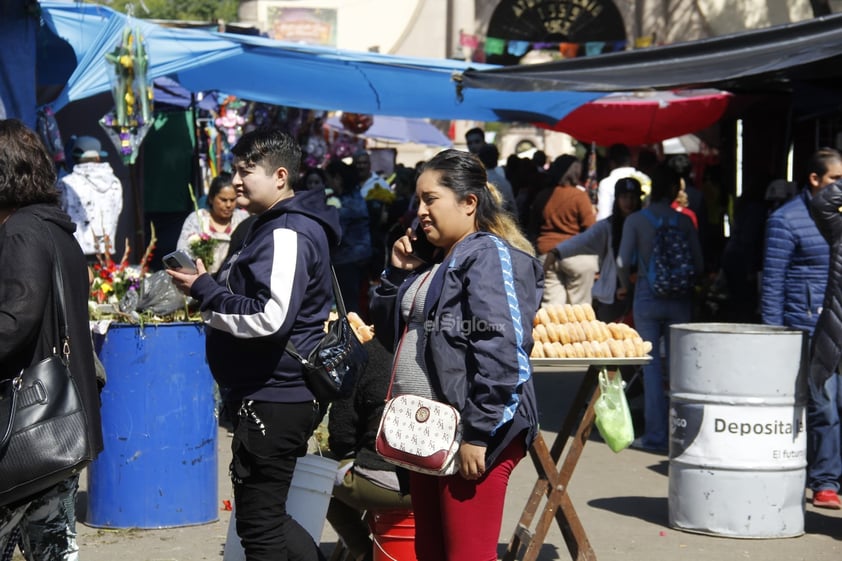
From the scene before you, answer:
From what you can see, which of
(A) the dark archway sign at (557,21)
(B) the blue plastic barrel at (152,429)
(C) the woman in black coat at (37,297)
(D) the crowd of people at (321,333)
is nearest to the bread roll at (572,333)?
(D) the crowd of people at (321,333)

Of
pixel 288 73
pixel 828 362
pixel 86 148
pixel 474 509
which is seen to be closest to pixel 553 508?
pixel 828 362

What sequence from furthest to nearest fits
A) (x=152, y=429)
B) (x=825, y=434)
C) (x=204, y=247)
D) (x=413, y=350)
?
(x=204, y=247)
(x=825, y=434)
(x=152, y=429)
(x=413, y=350)

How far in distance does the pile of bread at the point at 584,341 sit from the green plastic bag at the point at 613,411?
5.4 inches

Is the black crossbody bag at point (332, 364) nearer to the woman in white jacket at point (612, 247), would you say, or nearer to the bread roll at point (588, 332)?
the bread roll at point (588, 332)

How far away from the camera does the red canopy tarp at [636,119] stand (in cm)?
1558

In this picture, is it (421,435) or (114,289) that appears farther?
(114,289)

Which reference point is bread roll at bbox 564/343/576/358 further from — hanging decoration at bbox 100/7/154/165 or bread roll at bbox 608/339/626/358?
hanging decoration at bbox 100/7/154/165

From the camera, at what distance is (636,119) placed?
16234 mm

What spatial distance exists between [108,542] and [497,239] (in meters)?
3.26

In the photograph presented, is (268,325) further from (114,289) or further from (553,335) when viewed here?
(114,289)

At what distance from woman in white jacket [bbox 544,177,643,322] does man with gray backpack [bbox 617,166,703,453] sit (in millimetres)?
373

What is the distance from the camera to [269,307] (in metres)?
4.30

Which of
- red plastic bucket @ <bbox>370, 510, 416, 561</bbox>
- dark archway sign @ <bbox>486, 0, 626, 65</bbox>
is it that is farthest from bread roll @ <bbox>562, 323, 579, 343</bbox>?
dark archway sign @ <bbox>486, 0, 626, 65</bbox>

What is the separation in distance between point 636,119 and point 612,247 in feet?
23.6
